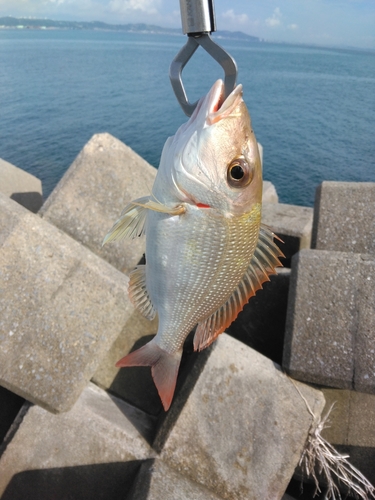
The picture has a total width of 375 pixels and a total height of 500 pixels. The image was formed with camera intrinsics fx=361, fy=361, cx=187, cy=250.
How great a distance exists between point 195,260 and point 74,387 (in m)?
1.69

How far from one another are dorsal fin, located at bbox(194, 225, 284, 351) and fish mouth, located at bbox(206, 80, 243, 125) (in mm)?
569

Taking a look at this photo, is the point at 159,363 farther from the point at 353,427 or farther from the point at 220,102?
the point at 353,427

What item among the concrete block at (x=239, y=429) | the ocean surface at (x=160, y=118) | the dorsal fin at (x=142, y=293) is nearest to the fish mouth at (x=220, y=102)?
the dorsal fin at (x=142, y=293)

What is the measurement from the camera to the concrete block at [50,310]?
2680 millimetres

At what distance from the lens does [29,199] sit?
5.00m

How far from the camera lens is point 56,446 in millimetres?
2629

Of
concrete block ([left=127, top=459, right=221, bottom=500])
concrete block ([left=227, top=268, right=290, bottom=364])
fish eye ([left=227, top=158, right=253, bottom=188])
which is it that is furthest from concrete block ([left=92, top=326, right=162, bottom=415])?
fish eye ([left=227, top=158, right=253, bottom=188])

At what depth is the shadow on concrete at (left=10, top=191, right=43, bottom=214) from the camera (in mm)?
4848

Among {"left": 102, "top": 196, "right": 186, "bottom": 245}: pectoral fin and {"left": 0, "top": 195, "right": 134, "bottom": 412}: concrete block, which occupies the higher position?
{"left": 102, "top": 196, "right": 186, "bottom": 245}: pectoral fin

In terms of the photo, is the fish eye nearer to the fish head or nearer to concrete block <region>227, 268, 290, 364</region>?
the fish head

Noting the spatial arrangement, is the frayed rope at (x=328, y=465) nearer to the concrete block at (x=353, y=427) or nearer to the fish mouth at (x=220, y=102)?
the concrete block at (x=353, y=427)

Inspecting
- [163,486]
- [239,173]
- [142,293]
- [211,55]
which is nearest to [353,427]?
[163,486]

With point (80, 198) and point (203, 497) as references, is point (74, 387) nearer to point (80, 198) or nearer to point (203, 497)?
point (203, 497)

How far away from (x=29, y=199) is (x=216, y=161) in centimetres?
413
